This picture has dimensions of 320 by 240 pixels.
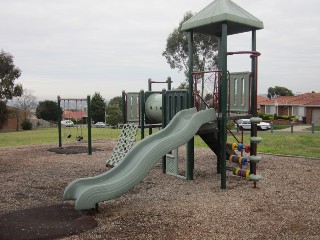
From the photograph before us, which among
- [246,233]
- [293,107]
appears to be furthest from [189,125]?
[293,107]

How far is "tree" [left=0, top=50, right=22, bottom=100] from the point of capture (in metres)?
38.4

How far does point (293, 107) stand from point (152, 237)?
43.6m

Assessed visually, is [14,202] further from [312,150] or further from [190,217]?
[312,150]

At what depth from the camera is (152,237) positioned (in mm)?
4566

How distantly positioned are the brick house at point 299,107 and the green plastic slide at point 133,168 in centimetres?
3722

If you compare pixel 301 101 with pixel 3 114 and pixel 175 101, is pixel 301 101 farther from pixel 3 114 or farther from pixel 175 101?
pixel 175 101

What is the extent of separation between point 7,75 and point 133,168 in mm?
37881

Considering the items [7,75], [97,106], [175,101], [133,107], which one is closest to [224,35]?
[175,101]

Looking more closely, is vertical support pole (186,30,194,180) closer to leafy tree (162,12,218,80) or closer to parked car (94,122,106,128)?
leafy tree (162,12,218,80)

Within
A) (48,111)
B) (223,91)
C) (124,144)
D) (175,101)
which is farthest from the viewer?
(48,111)

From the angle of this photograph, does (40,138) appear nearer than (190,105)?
No

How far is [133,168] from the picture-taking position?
5.98 metres

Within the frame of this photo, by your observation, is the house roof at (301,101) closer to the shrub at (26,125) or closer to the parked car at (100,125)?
the parked car at (100,125)

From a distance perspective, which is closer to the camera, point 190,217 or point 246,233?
point 246,233
